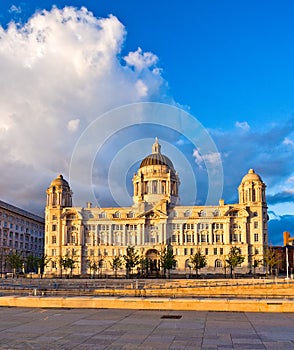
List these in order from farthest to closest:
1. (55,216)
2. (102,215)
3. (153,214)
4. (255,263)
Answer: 1. (55,216)
2. (102,215)
3. (153,214)
4. (255,263)

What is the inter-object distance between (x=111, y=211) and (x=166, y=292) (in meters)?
87.6

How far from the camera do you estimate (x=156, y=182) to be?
468 ft

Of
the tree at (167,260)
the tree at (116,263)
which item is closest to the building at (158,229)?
the tree at (167,260)

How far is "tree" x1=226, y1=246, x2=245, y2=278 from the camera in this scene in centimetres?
10788

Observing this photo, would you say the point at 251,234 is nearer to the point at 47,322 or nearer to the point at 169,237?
the point at 169,237

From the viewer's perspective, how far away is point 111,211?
131250 mm

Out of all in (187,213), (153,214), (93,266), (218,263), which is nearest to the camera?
(93,266)

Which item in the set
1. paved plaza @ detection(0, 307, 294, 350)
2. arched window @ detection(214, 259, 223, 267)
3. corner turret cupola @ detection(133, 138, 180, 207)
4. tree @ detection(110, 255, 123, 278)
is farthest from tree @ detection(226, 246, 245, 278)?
paved plaza @ detection(0, 307, 294, 350)

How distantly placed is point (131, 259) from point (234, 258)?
940 inches

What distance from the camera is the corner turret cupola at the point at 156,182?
14048 centimetres

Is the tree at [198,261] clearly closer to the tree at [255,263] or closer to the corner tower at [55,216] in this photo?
the tree at [255,263]

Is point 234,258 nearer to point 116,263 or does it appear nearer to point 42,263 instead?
point 116,263

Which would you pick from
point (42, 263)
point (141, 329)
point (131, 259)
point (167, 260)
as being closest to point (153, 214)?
point (131, 259)

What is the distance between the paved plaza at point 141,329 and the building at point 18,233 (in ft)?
327
